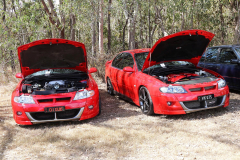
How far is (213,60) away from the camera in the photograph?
7.97 metres

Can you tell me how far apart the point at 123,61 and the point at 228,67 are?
124 inches

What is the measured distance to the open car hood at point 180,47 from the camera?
5.52m

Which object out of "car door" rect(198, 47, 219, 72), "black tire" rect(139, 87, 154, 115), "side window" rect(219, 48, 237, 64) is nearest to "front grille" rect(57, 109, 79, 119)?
"black tire" rect(139, 87, 154, 115)

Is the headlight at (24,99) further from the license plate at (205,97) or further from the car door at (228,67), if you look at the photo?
the car door at (228,67)

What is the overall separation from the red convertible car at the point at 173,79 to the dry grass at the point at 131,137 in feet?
1.14

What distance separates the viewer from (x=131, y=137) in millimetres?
4469

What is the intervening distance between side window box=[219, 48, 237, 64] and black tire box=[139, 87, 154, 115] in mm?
3261

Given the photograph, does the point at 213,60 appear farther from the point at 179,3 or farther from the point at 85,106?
the point at 179,3

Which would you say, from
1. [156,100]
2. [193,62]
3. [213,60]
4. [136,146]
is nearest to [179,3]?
[213,60]

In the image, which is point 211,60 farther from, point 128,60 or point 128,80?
point 128,80

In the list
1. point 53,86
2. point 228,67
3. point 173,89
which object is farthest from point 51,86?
point 228,67

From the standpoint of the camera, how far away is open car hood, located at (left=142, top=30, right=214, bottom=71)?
5.52 metres

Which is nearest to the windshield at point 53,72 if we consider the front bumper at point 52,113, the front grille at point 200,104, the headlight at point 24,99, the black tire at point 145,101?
the headlight at point 24,99

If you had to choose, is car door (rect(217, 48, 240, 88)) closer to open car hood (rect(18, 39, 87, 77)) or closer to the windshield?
open car hood (rect(18, 39, 87, 77))
